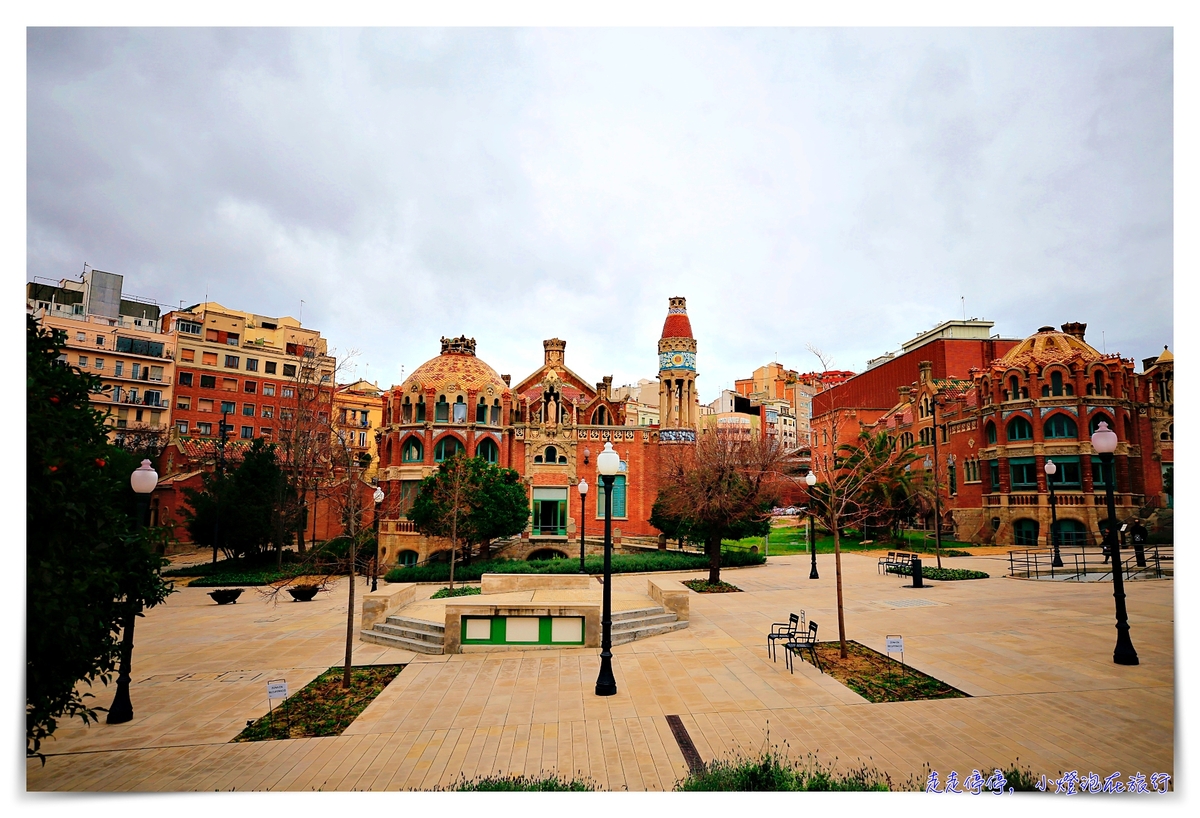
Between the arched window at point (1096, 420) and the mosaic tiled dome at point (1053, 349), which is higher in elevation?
the mosaic tiled dome at point (1053, 349)

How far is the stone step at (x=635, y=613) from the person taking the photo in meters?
13.7

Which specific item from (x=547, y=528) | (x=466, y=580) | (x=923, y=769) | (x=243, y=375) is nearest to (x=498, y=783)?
(x=923, y=769)

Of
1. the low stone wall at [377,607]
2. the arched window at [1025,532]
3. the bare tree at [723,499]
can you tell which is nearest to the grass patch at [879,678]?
the bare tree at [723,499]

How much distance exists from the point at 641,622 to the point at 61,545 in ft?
35.1

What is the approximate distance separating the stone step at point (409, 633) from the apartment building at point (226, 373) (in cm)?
3342

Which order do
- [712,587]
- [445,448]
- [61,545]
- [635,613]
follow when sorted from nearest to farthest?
[61,545] < [635,613] < [712,587] < [445,448]

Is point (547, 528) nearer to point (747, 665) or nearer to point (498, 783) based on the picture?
point (747, 665)

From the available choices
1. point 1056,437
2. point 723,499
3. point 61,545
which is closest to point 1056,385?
point 1056,437

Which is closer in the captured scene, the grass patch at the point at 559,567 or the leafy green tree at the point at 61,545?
the leafy green tree at the point at 61,545

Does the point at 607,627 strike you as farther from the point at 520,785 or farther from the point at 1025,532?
the point at 1025,532

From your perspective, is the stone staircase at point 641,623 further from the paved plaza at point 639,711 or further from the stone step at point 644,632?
the paved plaza at point 639,711

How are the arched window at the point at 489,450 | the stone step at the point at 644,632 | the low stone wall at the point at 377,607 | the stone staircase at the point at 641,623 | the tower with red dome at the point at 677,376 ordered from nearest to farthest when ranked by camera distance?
the stone step at the point at 644,632 → the stone staircase at the point at 641,623 → the low stone wall at the point at 377,607 → the arched window at the point at 489,450 → the tower with red dome at the point at 677,376

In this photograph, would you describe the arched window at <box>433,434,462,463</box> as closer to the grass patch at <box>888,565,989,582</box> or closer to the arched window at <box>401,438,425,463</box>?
the arched window at <box>401,438,425,463</box>

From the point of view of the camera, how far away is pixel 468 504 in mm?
26422
